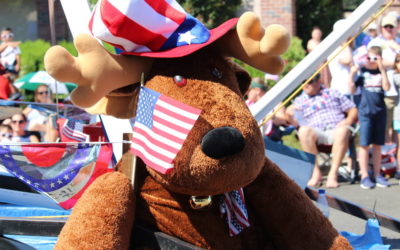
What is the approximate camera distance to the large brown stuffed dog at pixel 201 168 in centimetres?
240

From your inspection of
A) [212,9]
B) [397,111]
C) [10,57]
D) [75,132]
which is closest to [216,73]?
[75,132]

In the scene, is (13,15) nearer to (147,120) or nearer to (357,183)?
(357,183)

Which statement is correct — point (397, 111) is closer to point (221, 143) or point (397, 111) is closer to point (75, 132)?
point (75, 132)

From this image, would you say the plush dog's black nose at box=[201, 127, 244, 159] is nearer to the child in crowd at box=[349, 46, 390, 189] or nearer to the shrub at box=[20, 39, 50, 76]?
the child in crowd at box=[349, 46, 390, 189]

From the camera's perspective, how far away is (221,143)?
2.35 metres

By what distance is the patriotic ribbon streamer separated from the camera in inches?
107

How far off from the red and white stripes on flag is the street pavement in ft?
9.60

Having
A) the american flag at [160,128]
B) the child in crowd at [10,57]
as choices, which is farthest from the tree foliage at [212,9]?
the american flag at [160,128]

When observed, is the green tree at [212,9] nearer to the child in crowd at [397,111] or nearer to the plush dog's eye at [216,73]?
the child in crowd at [397,111]

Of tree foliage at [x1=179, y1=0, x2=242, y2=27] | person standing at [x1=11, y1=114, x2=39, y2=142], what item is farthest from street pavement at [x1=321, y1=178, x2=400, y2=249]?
tree foliage at [x1=179, y1=0, x2=242, y2=27]

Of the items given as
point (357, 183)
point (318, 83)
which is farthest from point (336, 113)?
point (357, 183)

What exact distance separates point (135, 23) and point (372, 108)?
17.4 feet

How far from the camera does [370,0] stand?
10.8ft

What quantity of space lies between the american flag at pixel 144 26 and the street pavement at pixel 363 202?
2.87m
